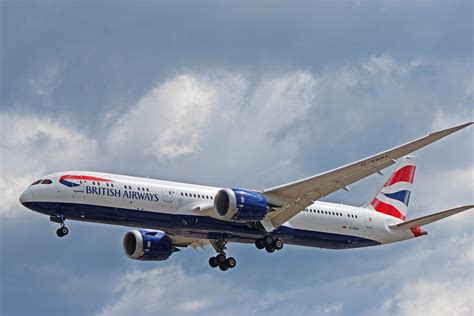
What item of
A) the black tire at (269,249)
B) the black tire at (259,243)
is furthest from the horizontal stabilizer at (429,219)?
the black tire at (259,243)

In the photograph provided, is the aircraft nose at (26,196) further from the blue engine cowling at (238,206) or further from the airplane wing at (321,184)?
the airplane wing at (321,184)

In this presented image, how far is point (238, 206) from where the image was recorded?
64312 mm

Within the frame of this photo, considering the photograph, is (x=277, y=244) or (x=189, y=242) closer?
(x=277, y=244)

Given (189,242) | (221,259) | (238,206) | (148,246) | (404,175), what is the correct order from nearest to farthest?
(238,206) < (221,259) < (148,246) < (189,242) < (404,175)

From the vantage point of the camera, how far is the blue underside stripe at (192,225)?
205ft

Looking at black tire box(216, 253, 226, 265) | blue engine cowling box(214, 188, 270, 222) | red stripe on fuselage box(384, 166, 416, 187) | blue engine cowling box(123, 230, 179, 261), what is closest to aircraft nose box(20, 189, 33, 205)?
blue engine cowling box(214, 188, 270, 222)

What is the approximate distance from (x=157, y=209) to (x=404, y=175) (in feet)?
82.3

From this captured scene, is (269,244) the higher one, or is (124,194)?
(124,194)

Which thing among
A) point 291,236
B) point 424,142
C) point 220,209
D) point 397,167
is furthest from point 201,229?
point 397,167

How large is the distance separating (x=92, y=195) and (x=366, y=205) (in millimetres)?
23149

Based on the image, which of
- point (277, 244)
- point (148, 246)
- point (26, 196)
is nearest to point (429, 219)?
point (277, 244)

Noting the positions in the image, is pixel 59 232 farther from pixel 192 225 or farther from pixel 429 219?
pixel 429 219

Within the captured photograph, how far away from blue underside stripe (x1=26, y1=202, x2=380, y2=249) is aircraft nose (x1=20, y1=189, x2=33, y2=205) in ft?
0.95

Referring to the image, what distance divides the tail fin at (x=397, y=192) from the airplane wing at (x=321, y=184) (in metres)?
11.0
